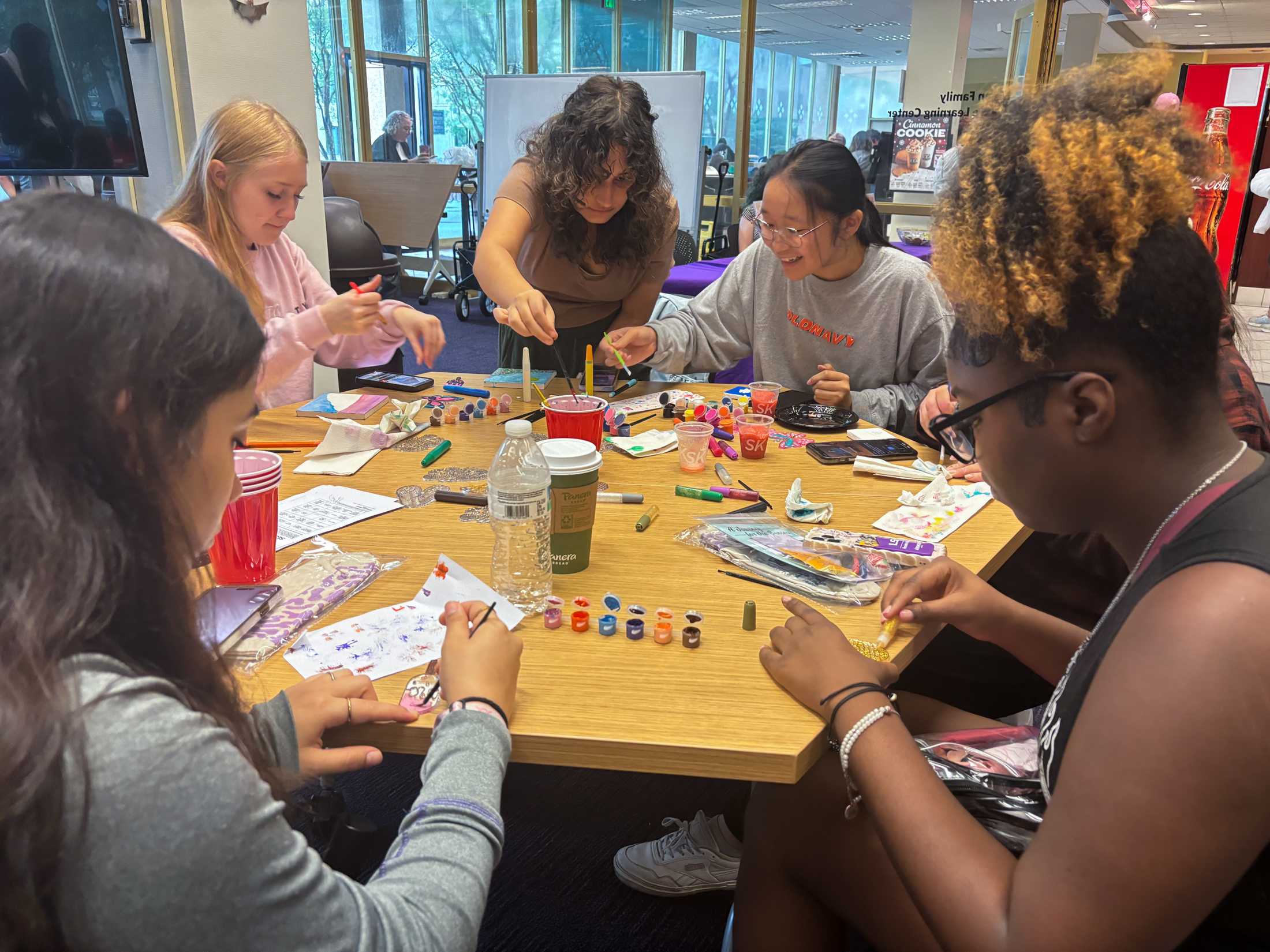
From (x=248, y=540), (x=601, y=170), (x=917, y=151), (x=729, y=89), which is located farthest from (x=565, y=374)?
(x=729, y=89)

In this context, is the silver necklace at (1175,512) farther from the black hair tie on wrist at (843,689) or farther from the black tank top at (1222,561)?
the black hair tie on wrist at (843,689)

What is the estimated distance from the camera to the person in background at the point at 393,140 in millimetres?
8688

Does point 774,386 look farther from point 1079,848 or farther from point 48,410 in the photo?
point 48,410

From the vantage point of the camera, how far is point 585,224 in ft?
8.13

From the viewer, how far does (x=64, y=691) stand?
21.5 inches

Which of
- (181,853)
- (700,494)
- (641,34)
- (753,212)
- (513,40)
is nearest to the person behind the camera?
(181,853)

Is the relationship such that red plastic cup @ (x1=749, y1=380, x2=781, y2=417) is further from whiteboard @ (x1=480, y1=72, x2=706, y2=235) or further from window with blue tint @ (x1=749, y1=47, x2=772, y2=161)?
window with blue tint @ (x1=749, y1=47, x2=772, y2=161)

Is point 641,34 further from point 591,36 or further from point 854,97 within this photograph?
point 854,97

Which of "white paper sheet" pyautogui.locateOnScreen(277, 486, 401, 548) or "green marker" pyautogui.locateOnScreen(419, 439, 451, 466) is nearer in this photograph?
"white paper sheet" pyautogui.locateOnScreen(277, 486, 401, 548)

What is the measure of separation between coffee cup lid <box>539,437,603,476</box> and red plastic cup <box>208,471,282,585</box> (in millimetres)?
375

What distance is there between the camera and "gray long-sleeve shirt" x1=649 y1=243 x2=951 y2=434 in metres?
2.27

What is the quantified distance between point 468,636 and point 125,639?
1.45 feet

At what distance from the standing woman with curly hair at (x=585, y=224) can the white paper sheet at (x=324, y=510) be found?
2.15 feet

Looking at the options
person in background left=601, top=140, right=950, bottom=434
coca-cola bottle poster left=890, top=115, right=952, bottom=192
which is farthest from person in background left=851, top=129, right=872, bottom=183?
person in background left=601, top=140, right=950, bottom=434
